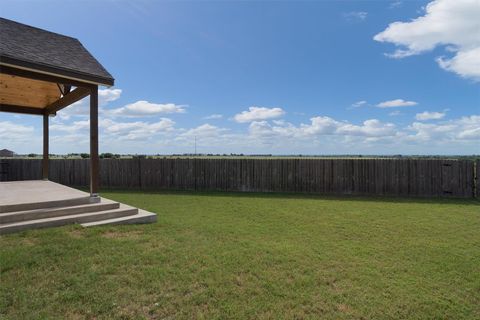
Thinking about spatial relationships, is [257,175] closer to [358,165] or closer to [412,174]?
[358,165]

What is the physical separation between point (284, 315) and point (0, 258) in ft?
11.0

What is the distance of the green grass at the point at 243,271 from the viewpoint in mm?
2447

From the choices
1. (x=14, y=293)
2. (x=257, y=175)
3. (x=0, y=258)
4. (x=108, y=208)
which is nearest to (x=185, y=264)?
(x=14, y=293)

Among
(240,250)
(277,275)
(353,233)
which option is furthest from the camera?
(353,233)

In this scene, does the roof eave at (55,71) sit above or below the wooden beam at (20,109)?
below

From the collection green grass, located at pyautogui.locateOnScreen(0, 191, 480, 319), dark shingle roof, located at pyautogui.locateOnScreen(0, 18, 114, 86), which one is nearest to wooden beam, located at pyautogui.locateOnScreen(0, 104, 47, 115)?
dark shingle roof, located at pyautogui.locateOnScreen(0, 18, 114, 86)

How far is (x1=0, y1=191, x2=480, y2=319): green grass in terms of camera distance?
2.45 meters

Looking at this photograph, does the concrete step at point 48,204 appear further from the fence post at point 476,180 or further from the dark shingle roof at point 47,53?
the fence post at point 476,180

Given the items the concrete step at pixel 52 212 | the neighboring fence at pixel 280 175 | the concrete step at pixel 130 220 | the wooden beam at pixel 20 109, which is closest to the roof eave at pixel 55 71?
the concrete step at pixel 52 212

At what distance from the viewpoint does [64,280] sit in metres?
2.83

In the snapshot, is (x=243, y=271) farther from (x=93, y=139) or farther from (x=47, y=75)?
(x=47, y=75)

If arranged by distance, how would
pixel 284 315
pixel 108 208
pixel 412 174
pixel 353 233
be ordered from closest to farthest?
pixel 284 315 → pixel 353 233 → pixel 108 208 → pixel 412 174

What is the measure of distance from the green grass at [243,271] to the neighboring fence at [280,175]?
4356mm

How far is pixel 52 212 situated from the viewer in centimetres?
484
